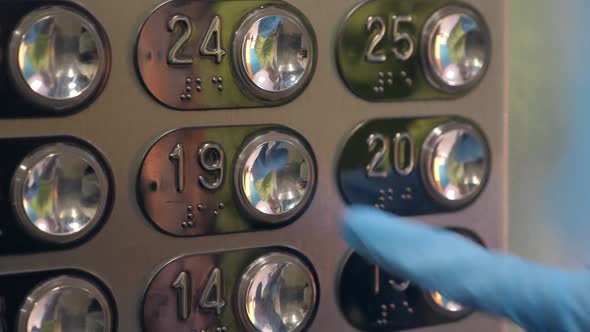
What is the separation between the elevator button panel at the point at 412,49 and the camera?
0.53 meters

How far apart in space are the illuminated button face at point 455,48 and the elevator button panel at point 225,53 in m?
0.09

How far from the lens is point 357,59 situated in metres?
0.53

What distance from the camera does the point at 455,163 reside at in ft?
1.85

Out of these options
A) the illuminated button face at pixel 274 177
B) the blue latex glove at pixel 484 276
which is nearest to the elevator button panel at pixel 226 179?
the illuminated button face at pixel 274 177

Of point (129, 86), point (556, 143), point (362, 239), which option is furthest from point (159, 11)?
point (556, 143)

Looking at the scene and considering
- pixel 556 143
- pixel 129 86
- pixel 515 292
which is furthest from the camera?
pixel 556 143

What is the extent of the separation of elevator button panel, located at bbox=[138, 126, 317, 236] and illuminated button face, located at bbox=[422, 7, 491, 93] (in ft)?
0.38

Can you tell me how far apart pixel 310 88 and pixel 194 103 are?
82 mm

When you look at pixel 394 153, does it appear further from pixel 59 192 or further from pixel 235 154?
pixel 59 192

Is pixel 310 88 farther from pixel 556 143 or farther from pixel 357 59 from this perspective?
pixel 556 143

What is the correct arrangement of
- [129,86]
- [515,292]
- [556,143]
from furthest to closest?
1. [556,143]
2. [129,86]
3. [515,292]

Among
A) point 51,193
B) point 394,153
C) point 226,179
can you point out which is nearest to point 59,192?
point 51,193

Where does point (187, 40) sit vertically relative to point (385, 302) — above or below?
above

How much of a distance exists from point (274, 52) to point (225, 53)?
0.03 metres
